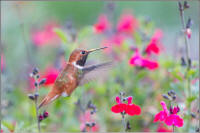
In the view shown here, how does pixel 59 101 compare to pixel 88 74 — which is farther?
pixel 59 101

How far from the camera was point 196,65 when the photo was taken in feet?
9.14

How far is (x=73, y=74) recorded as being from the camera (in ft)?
7.76

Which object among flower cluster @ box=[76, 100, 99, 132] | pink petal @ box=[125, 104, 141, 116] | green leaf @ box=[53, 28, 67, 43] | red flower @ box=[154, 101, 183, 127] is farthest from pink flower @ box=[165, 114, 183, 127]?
green leaf @ box=[53, 28, 67, 43]

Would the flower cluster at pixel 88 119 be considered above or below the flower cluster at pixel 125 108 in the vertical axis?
below

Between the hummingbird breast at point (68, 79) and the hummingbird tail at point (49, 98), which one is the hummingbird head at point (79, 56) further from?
the hummingbird tail at point (49, 98)

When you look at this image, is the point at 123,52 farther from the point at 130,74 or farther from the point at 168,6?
the point at 168,6

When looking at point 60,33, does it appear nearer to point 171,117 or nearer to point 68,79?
point 68,79

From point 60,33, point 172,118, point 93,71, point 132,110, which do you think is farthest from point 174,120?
point 60,33

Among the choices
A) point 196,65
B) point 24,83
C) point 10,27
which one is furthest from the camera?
point 10,27

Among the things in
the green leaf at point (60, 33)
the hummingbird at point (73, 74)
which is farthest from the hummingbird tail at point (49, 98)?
the green leaf at point (60, 33)

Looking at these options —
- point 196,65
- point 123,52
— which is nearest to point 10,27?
point 123,52

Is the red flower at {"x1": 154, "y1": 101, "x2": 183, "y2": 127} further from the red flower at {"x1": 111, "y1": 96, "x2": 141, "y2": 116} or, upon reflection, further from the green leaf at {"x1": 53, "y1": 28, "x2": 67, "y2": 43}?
the green leaf at {"x1": 53, "y1": 28, "x2": 67, "y2": 43}

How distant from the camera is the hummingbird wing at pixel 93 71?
7.37ft

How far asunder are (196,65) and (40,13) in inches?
211
